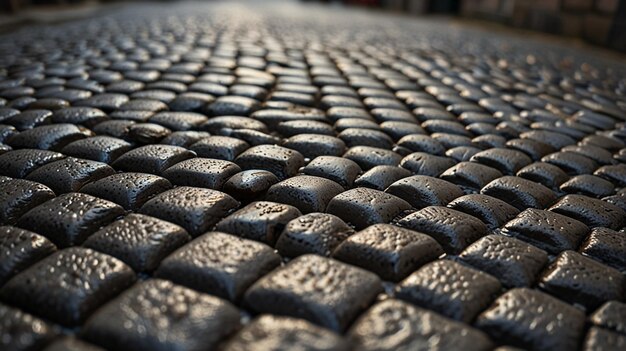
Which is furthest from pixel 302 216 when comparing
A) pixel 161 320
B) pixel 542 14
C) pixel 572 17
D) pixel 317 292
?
pixel 542 14

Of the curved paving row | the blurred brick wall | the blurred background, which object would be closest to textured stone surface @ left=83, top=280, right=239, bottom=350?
the curved paving row

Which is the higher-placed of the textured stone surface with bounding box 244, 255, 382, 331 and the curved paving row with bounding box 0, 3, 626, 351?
the textured stone surface with bounding box 244, 255, 382, 331

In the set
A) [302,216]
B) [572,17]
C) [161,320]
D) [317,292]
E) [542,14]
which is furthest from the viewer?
[542,14]

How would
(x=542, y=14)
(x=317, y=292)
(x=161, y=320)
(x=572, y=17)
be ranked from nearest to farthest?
(x=161, y=320), (x=317, y=292), (x=572, y=17), (x=542, y=14)

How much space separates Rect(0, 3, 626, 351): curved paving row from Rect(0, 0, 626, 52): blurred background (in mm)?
4744

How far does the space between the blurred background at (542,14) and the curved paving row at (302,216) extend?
474 cm

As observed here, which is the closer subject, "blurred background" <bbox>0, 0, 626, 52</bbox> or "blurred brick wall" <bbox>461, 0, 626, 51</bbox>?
"blurred brick wall" <bbox>461, 0, 626, 51</bbox>

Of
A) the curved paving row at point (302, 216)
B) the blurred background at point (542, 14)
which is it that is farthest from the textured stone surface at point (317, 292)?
the blurred background at point (542, 14)

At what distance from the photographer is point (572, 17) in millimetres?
9297

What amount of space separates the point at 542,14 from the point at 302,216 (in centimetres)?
986

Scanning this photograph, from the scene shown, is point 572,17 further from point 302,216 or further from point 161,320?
Result: point 161,320

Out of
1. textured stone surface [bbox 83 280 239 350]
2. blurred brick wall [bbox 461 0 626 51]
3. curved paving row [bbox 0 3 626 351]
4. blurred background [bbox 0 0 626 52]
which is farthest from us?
blurred background [bbox 0 0 626 52]

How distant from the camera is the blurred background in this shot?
26.8 feet

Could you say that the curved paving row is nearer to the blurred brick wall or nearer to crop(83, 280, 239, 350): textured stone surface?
crop(83, 280, 239, 350): textured stone surface
